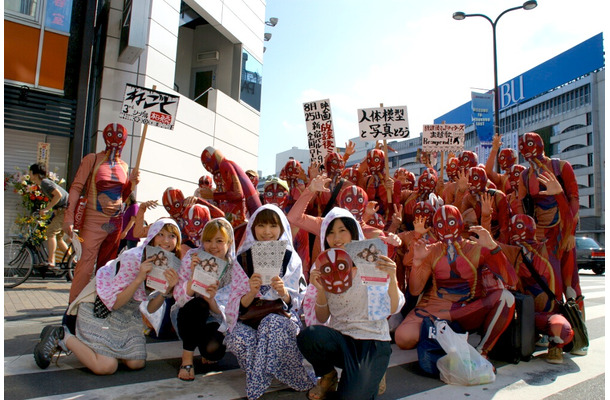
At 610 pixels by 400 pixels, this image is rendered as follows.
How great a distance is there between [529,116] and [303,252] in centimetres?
5242

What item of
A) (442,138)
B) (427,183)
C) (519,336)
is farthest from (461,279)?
(442,138)

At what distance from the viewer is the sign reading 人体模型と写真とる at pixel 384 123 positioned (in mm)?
6793

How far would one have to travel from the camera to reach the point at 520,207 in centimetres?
544

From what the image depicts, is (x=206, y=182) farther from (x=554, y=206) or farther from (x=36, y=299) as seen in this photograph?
(x=554, y=206)

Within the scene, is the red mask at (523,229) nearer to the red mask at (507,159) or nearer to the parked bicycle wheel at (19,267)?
the red mask at (507,159)

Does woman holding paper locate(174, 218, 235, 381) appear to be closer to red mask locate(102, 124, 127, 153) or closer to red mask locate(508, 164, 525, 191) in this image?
red mask locate(102, 124, 127, 153)

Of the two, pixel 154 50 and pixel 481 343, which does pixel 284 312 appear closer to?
pixel 481 343

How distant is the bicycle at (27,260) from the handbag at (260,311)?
5766 millimetres

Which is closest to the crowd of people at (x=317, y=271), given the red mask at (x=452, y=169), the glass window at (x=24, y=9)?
the red mask at (x=452, y=169)

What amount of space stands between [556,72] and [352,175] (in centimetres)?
4120

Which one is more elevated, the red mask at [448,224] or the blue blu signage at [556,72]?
the blue blu signage at [556,72]

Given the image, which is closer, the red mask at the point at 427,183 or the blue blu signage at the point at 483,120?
the red mask at the point at 427,183

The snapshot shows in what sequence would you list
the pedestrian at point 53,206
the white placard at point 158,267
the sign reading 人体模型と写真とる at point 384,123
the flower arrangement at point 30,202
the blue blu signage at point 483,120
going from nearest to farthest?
the white placard at point 158,267
the sign reading 人体模型と写真とる at point 384,123
the pedestrian at point 53,206
the flower arrangement at point 30,202
the blue blu signage at point 483,120

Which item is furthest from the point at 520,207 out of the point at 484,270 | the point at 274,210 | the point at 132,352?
the point at 132,352
